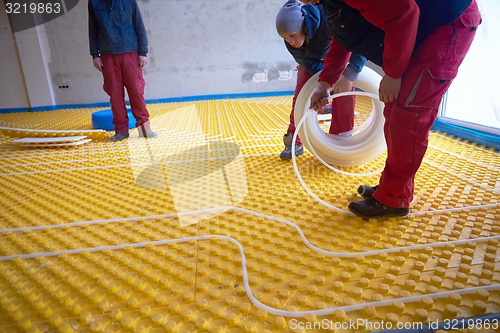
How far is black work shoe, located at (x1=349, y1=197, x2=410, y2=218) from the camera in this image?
4.83 ft

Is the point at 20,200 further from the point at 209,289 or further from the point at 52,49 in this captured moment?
the point at 52,49

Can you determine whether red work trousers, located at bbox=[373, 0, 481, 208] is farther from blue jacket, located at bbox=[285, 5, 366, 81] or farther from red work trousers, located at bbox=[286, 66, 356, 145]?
red work trousers, located at bbox=[286, 66, 356, 145]

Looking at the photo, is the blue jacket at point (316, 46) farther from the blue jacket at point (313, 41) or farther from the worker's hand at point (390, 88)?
the worker's hand at point (390, 88)

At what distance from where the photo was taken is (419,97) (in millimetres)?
1258

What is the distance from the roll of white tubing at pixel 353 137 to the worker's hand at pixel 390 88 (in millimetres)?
720

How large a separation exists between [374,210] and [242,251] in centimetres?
76

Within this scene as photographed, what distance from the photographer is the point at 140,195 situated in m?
1.92

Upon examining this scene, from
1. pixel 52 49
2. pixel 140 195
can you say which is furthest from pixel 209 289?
pixel 52 49

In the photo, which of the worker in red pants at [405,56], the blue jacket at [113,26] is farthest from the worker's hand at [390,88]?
the blue jacket at [113,26]

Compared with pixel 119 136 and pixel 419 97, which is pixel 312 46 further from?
pixel 119 136

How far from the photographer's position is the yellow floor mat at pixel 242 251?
956mm

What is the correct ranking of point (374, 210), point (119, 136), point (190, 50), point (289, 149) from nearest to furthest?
point (374, 210), point (289, 149), point (119, 136), point (190, 50)

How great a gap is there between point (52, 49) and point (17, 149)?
18.2 feet

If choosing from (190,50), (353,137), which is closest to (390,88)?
(353,137)
